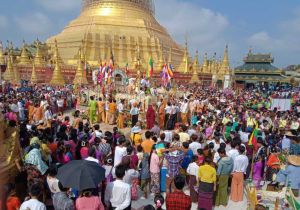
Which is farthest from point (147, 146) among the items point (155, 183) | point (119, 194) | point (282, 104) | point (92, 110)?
point (282, 104)

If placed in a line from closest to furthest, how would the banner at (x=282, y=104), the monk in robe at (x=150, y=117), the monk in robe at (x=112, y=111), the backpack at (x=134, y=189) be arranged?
the backpack at (x=134, y=189) → the monk in robe at (x=150, y=117) → the monk in robe at (x=112, y=111) → the banner at (x=282, y=104)

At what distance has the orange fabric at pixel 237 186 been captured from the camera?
7.56 metres

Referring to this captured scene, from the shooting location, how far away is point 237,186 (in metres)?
7.66

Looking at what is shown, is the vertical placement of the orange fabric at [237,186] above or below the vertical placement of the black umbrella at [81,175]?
below

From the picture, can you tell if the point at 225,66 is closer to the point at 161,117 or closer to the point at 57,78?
the point at 57,78

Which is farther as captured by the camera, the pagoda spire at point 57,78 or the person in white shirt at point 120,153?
the pagoda spire at point 57,78

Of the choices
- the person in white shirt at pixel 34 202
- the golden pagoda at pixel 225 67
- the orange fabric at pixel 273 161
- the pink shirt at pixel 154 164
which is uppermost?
the golden pagoda at pixel 225 67

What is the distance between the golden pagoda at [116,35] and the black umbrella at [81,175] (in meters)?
34.8

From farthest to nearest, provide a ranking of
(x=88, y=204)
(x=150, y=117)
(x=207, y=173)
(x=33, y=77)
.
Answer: (x=33, y=77)
(x=150, y=117)
(x=207, y=173)
(x=88, y=204)

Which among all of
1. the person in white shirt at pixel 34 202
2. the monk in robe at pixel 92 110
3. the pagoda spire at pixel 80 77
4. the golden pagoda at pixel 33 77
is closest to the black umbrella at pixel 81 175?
the person in white shirt at pixel 34 202

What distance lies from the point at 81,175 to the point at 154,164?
290cm

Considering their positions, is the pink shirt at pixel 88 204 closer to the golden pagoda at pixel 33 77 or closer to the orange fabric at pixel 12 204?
the orange fabric at pixel 12 204

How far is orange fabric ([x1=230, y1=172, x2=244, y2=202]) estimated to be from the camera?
7.56 metres

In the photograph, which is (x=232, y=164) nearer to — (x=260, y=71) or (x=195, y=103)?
(x=195, y=103)
